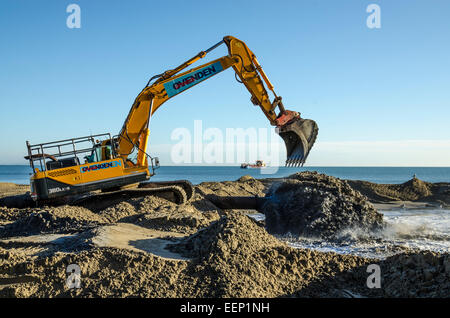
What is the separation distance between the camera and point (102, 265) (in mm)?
5648

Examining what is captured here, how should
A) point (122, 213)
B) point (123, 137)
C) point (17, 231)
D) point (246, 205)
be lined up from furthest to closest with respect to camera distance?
point (246, 205) → point (123, 137) → point (122, 213) → point (17, 231)

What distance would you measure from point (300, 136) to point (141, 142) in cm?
462

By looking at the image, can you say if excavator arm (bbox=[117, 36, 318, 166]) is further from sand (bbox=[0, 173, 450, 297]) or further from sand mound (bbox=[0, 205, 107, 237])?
sand (bbox=[0, 173, 450, 297])

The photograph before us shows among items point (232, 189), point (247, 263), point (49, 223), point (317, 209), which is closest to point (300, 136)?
point (317, 209)

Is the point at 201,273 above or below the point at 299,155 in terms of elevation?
below

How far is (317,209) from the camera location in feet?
33.2

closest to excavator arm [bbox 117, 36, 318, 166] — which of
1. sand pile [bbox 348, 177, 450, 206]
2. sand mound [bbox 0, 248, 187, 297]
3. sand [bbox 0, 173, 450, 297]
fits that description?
sand [bbox 0, 173, 450, 297]

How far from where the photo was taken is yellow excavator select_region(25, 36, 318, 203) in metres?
10.8

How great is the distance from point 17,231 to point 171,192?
4.54 m

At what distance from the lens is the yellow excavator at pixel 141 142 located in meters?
10.8

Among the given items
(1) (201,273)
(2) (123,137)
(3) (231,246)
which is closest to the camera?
(1) (201,273)

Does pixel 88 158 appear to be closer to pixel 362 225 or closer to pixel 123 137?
pixel 123 137

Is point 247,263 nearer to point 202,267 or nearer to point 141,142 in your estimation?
point 202,267
